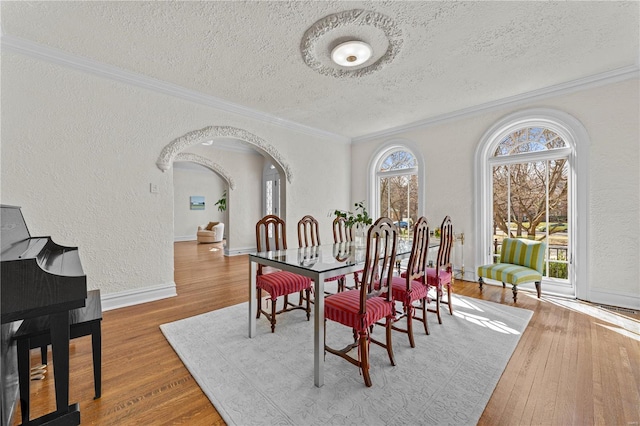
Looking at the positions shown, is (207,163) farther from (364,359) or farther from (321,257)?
(364,359)

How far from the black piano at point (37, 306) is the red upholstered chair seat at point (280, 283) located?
136cm

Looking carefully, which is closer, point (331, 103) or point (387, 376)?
point (387, 376)

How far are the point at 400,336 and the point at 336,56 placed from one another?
9.14 feet

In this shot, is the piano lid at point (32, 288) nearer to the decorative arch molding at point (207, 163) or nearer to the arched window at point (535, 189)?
the arched window at point (535, 189)

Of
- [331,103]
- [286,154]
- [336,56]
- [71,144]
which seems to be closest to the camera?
[336,56]

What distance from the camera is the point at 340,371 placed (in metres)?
1.97

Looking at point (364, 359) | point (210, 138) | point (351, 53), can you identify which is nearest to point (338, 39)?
point (351, 53)

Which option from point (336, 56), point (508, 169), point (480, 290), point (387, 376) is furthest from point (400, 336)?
point (508, 169)

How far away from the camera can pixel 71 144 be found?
291 centimetres

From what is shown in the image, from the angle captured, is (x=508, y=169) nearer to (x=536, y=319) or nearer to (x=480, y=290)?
(x=480, y=290)

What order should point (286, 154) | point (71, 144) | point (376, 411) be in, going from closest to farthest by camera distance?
point (376, 411) < point (71, 144) < point (286, 154)

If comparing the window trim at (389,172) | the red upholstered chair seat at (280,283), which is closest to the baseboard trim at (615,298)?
the window trim at (389,172)

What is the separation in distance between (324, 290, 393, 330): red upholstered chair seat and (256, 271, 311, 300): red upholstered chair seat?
24.5 inches

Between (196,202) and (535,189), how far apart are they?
10.4m
